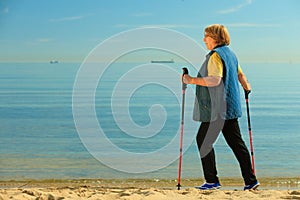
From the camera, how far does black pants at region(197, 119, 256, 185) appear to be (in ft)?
16.6

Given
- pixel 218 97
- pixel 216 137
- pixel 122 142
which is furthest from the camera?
pixel 122 142

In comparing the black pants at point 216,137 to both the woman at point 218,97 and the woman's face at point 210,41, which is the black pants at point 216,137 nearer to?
the woman at point 218,97

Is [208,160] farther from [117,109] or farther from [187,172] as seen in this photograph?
[117,109]

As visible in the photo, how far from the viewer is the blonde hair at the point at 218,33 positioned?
505 cm

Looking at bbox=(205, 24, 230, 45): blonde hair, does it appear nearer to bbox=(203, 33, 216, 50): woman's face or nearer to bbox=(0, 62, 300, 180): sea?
bbox=(203, 33, 216, 50): woman's face

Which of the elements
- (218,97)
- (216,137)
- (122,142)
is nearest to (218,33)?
(218,97)

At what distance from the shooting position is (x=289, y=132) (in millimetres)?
11664

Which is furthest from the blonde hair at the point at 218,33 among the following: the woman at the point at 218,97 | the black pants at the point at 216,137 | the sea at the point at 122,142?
the sea at the point at 122,142

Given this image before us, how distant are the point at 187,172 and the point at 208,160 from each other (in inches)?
94.3

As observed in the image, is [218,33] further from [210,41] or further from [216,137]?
[216,137]

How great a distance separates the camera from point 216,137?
5.11 metres

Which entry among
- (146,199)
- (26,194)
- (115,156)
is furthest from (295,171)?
(26,194)

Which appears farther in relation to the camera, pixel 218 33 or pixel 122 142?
pixel 122 142

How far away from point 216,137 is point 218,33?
36.8 inches
